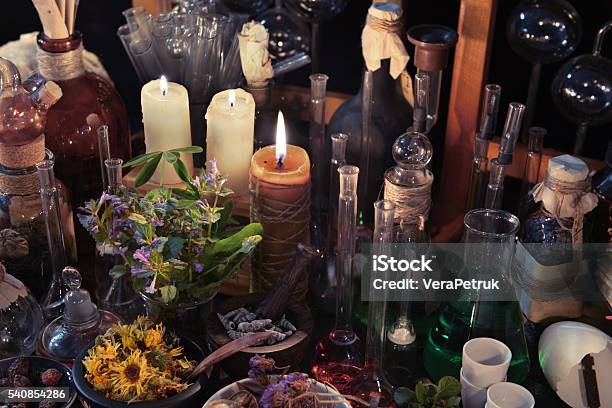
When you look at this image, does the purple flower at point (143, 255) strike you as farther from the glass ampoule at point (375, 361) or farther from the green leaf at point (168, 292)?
the glass ampoule at point (375, 361)

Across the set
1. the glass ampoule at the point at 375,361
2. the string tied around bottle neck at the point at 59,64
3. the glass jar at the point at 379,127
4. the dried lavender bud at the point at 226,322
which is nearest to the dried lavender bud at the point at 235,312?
the dried lavender bud at the point at 226,322

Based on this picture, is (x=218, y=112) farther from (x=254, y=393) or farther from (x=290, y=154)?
(x=254, y=393)

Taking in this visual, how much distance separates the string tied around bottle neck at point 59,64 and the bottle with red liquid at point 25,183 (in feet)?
0.13

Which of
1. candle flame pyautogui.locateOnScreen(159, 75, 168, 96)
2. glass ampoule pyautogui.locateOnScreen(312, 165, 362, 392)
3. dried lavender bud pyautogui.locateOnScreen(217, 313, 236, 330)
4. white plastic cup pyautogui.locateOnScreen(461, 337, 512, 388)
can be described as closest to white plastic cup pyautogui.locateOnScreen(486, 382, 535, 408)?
white plastic cup pyautogui.locateOnScreen(461, 337, 512, 388)

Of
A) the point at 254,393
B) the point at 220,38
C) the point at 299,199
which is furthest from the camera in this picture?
the point at 220,38

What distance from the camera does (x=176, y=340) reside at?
0.76 m

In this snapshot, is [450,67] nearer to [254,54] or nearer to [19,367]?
[254,54]

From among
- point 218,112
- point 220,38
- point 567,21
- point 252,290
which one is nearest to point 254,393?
point 252,290

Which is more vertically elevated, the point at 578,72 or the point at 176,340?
the point at 578,72

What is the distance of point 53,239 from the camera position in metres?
0.86

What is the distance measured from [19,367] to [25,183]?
0.67 ft

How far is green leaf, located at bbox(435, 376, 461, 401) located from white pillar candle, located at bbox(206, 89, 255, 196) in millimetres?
332

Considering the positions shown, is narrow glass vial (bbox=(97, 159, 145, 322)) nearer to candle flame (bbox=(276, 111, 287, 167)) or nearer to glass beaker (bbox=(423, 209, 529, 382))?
candle flame (bbox=(276, 111, 287, 167))

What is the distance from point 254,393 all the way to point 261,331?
8 centimetres
